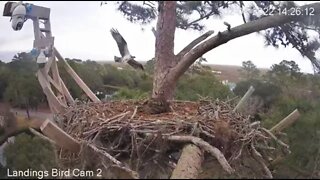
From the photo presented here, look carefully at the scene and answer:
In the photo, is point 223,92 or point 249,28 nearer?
point 249,28

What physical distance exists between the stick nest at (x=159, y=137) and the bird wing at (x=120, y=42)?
775 millimetres

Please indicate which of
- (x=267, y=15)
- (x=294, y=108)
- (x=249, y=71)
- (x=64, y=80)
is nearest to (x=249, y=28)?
(x=267, y=15)

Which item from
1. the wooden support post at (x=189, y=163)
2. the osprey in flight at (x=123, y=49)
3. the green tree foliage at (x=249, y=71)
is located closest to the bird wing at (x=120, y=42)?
the osprey in flight at (x=123, y=49)

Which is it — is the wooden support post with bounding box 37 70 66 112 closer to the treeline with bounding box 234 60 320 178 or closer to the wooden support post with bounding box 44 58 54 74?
the wooden support post with bounding box 44 58 54 74

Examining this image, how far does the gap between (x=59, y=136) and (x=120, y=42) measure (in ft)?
5.89

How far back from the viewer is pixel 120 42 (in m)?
5.34

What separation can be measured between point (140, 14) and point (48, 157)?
1.66 metres

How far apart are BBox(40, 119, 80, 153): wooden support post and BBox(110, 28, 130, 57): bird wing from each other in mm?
1653

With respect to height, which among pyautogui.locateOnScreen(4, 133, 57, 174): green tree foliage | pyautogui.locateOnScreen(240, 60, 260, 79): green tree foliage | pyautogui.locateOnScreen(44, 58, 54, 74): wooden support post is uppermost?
pyautogui.locateOnScreen(44, 58, 54, 74): wooden support post

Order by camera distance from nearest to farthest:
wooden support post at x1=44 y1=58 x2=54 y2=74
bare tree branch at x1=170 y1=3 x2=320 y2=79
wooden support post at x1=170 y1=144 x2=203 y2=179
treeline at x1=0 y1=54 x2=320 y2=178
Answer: wooden support post at x1=170 y1=144 x2=203 y2=179
bare tree branch at x1=170 y1=3 x2=320 y2=79
wooden support post at x1=44 y1=58 x2=54 y2=74
treeline at x1=0 y1=54 x2=320 y2=178

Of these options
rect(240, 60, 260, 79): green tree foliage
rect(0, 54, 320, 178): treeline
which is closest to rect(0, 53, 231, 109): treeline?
rect(0, 54, 320, 178): treeline

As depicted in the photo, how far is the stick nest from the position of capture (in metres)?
3.86

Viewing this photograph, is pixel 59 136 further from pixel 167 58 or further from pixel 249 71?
pixel 249 71

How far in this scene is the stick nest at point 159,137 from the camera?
386cm
